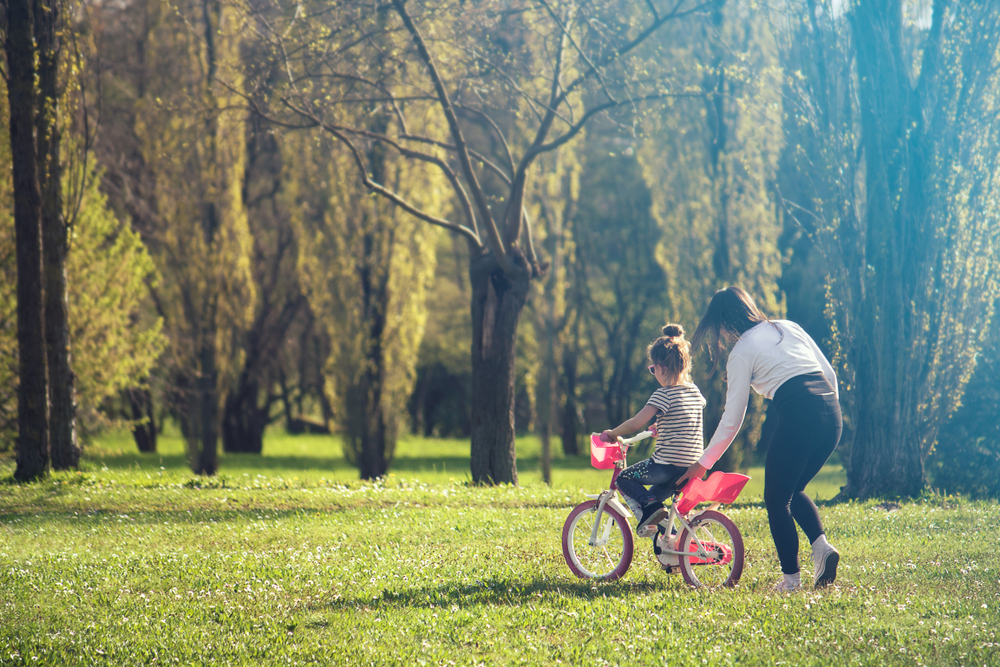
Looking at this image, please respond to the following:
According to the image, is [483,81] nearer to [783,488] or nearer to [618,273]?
[783,488]

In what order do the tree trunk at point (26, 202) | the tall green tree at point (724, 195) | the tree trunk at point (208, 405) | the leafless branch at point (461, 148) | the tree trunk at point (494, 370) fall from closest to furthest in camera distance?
the tree trunk at point (26, 202) < the leafless branch at point (461, 148) < the tree trunk at point (494, 370) < the tall green tree at point (724, 195) < the tree trunk at point (208, 405)

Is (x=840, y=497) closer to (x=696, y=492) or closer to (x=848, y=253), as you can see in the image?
(x=848, y=253)

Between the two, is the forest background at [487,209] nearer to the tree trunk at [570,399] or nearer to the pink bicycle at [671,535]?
the tree trunk at [570,399]

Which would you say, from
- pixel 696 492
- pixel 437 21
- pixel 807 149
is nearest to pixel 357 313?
pixel 437 21

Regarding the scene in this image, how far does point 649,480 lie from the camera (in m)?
5.32

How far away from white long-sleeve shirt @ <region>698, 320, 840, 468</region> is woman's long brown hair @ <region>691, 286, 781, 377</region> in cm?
10

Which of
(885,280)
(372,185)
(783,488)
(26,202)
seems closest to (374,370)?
(372,185)

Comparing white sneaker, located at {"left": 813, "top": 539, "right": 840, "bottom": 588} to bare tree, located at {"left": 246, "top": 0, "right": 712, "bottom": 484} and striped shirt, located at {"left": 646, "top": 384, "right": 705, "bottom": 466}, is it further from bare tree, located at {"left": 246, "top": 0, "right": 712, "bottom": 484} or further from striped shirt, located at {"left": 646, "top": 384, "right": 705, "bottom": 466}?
bare tree, located at {"left": 246, "top": 0, "right": 712, "bottom": 484}

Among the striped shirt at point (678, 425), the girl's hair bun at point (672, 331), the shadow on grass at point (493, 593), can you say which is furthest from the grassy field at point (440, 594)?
the girl's hair bun at point (672, 331)

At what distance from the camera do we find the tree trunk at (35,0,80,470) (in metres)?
10.4

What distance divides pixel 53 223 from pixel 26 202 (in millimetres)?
513

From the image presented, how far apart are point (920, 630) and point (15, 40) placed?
1171cm

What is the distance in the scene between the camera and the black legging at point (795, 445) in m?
4.97

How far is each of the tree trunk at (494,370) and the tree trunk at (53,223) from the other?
5759mm
